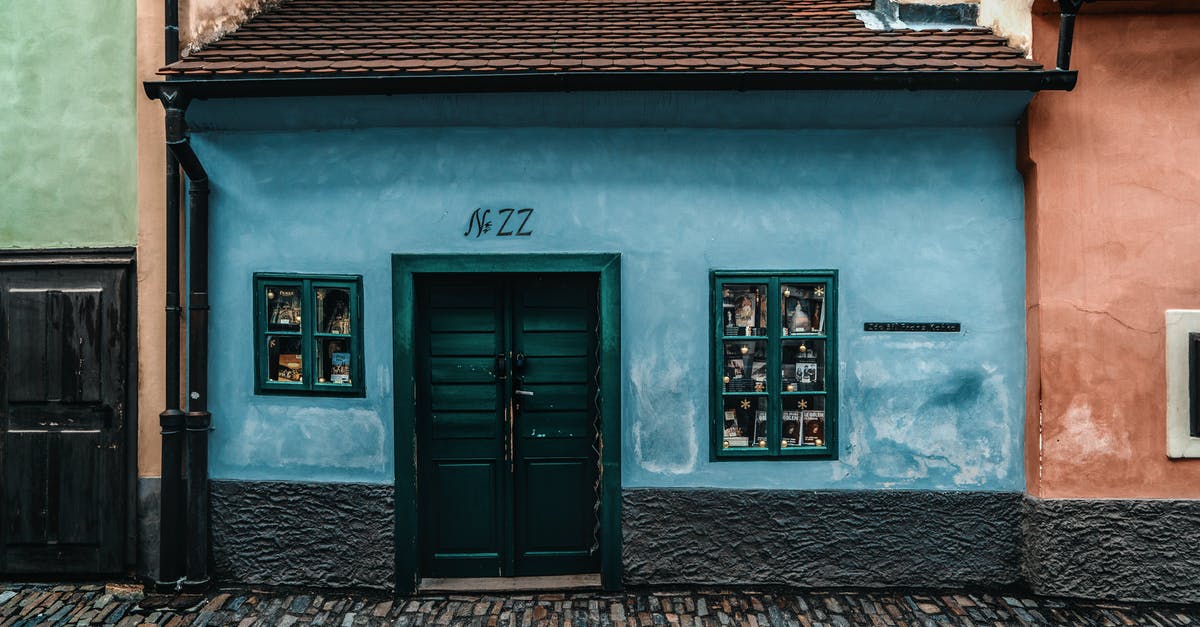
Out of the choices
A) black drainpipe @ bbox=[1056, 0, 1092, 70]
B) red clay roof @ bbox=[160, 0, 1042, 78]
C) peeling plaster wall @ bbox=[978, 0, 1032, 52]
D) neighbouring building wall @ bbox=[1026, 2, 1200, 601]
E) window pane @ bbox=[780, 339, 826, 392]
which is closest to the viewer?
black drainpipe @ bbox=[1056, 0, 1092, 70]

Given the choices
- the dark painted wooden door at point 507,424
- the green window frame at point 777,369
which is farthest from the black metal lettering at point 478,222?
the green window frame at point 777,369

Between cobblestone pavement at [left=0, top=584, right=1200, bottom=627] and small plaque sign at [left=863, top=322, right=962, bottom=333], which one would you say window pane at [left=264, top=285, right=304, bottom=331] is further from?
small plaque sign at [left=863, top=322, right=962, bottom=333]

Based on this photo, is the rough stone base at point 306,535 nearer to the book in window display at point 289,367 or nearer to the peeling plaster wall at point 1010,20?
the book in window display at point 289,367

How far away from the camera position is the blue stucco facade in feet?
16.4

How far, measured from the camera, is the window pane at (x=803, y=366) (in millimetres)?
5035

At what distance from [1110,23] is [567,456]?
4749 millimetres

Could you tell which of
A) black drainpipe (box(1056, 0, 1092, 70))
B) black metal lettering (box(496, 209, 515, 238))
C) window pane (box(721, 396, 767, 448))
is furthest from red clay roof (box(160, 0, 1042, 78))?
window pane (box(721, 396, 767, 448))

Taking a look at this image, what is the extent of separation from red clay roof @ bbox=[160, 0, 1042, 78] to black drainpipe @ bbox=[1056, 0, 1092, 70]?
0.18 metres

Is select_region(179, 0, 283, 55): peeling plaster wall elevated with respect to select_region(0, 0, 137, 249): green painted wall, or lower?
elevated

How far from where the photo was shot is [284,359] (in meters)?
5.11

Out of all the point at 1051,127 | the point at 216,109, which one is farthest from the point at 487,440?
the point at 1051,127

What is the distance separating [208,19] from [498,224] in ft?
8.67

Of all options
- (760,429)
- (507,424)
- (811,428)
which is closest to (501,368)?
(507,424)

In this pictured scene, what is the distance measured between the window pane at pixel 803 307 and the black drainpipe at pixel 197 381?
13.3 ft
